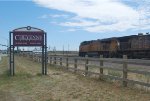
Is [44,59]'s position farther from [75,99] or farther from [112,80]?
[75,99]

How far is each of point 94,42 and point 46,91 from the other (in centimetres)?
4797

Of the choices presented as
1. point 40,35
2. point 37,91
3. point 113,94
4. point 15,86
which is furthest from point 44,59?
point 113,94

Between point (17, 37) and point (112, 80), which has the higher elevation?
Result: point (17, 37)

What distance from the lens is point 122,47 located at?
53.1 metres

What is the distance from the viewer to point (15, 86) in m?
17.5

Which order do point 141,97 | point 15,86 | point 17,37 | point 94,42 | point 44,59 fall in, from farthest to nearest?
point 94,42, point 44,59, point 17,37, point 15,86, point 141,97

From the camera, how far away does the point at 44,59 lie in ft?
84.7

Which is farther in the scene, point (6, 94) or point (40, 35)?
point (40, 35)

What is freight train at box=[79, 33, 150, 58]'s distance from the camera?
154ft

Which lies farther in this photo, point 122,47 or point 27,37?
point 122,47

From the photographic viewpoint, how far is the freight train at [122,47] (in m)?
47.0

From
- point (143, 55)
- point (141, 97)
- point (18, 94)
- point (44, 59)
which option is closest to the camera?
point (141, 97)

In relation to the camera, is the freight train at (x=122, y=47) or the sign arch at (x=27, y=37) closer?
the sign arch at (x=27, y=37)

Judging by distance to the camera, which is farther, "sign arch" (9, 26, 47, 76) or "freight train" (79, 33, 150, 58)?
"freight train" (79, 33, 150, 58)
